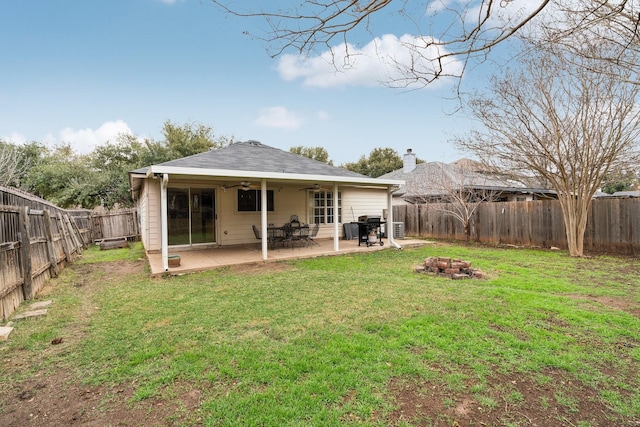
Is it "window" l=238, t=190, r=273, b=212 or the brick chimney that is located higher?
the brick chimney

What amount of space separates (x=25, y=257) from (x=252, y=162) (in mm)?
5497

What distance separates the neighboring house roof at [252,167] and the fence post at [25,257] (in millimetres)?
2203

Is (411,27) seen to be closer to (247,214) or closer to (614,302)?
(614,302)

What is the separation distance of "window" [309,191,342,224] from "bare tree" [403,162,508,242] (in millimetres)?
4483

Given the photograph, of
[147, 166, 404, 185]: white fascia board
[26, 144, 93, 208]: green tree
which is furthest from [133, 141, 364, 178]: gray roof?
[26, 144, 93, 208]: green tree

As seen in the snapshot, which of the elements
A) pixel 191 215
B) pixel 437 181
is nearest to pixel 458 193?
pixel 437 181

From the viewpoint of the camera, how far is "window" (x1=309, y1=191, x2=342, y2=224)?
11.7 metres

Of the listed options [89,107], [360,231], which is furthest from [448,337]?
[89,107]

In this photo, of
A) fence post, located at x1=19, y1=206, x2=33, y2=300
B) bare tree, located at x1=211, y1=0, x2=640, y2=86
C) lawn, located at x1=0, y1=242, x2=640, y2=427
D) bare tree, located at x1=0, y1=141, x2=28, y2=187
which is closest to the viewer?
lawn, located at x1=0, y1=242, x2=640, y2=427

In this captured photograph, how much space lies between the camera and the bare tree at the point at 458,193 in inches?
464

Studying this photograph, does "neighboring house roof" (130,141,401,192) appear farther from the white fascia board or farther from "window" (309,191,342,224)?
"window" (309,191,342,224)

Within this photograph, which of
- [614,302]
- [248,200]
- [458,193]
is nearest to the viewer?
[614,302]

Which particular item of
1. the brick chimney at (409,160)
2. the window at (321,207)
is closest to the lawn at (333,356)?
the window at (321,207)

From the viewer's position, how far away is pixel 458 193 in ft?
40.9
